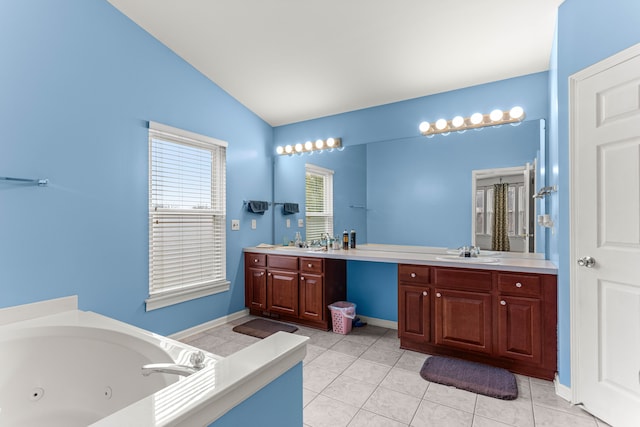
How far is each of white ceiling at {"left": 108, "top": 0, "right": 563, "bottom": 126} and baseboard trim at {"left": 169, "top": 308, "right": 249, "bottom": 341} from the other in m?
2.47

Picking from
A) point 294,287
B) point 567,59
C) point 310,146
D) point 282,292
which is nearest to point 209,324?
point 282,292

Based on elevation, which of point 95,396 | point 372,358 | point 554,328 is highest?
point 554,328

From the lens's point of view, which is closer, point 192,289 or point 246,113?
point 192,289

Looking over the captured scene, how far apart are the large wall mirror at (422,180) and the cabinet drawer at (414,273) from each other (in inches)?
16.5

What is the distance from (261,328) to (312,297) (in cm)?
61

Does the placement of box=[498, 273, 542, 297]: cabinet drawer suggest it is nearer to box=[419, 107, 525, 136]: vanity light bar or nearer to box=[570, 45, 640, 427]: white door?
box=[570, 45, 640, 427]: white door

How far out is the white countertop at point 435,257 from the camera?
7.68 feet

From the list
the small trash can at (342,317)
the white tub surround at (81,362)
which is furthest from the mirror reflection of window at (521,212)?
the white tub surround at (81,362)

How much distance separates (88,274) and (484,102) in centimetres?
354

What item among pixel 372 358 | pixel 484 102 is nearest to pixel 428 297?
pixel 372 358

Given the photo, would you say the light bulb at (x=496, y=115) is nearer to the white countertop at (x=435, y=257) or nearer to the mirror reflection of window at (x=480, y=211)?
the mirror reflection of window at (x=480, y=211)

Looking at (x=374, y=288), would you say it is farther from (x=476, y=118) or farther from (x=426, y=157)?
(x=476, y=118)

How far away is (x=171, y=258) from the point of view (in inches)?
118

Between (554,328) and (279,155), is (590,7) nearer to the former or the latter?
(554,328)
